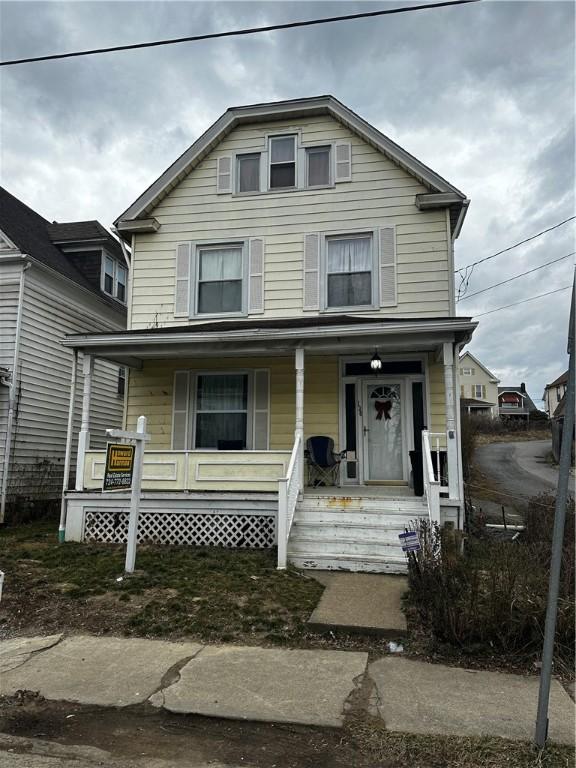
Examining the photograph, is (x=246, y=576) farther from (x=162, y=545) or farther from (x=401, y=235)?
(x=401, y=235)

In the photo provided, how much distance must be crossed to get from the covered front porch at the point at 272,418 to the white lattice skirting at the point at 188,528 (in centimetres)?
3

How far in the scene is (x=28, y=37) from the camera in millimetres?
6469

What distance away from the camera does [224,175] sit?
12.1m

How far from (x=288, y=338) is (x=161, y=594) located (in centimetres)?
455

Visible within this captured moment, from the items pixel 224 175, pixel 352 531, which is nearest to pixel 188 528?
pixel 352 531

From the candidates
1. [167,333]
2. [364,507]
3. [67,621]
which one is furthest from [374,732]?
[167,333]

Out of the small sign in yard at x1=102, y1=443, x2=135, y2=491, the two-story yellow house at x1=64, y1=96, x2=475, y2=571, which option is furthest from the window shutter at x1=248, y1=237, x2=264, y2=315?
the small sign in yard at x1=102, y1=443, x2=135, y2=491

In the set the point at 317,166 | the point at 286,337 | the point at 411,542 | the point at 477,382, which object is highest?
the point at 477,382

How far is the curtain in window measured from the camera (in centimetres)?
1117

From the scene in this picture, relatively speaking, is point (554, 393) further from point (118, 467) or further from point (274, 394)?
point (118, 467)

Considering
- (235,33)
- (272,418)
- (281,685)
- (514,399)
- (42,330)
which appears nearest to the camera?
(281,685)

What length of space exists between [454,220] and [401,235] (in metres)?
1.28

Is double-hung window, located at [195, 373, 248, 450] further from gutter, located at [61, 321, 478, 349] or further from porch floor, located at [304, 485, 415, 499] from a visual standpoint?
porch floor, located at [304, 485, 415, 499]

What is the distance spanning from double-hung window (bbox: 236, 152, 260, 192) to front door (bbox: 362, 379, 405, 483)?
5088mm
